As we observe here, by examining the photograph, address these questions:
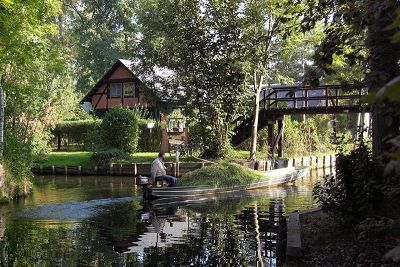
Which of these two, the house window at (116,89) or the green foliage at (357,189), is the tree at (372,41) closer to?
the green foliage at (357,189)

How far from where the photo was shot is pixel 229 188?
65.2 feet

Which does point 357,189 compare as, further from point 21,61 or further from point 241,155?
point 241,155

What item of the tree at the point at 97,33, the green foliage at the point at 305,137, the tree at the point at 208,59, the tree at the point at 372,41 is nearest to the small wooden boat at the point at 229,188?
the tree at the point at 208,59

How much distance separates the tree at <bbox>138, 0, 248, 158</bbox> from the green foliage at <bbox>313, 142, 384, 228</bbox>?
18.2 metres

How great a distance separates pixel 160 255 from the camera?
377 inches

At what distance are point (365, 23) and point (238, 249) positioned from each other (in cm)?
588

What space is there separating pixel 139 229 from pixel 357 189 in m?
6.72

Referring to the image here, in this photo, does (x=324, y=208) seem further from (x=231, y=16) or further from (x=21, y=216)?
(x=231, y=16)

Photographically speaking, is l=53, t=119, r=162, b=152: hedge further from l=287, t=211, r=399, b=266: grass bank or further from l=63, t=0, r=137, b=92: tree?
l=287, t=211, r=399, b=266: grass bank

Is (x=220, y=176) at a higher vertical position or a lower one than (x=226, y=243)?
higher

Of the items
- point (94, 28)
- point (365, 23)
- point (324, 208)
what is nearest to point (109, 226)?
point (324, 208)

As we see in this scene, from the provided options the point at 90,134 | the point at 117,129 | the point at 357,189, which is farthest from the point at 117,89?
the point at 357,189

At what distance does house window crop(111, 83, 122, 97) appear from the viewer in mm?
43584

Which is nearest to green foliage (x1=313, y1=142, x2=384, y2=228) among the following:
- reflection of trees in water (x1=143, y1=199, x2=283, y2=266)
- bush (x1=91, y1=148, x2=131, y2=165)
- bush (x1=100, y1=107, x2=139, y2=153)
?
reflection of trees in water (x1=143, y1=199, x2=283, y2=266)
